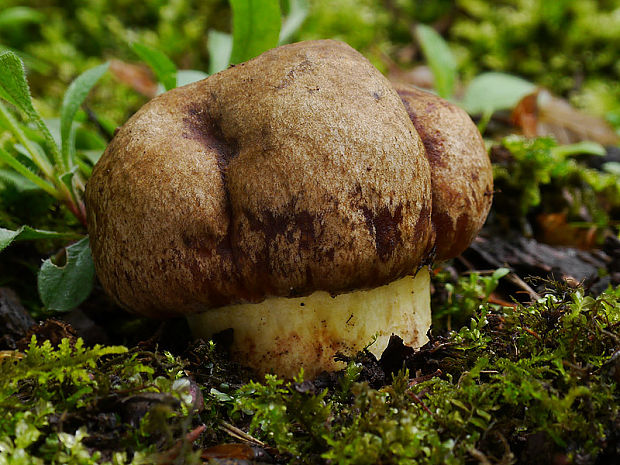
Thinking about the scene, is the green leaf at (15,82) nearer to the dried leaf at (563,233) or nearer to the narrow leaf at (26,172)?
the narrow leaf at (26,172)

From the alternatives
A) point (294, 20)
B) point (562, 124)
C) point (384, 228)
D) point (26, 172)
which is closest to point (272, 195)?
point (384, 228)

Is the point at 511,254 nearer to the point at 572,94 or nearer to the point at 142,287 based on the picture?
the point at 142,287

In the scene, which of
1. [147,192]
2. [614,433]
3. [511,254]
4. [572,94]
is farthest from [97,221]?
[572,94]

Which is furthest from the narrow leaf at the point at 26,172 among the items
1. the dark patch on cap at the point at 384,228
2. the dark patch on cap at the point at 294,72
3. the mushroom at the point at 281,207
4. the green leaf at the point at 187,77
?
the dark patch on cap at the point at 384,228

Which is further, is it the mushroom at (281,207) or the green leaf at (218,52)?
the green leaf at (218,52)

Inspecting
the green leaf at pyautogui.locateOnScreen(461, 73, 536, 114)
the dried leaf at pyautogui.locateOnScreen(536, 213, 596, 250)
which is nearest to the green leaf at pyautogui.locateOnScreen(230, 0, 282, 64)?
the green leaf at pyautogui.locateOnScreen(461, 73, 536, 114)

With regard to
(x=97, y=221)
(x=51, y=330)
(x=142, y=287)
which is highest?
(x=97, y=221)

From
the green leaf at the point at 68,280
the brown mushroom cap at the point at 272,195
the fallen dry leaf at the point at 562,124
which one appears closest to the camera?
the brown mushroom cap at the point at 272,195
